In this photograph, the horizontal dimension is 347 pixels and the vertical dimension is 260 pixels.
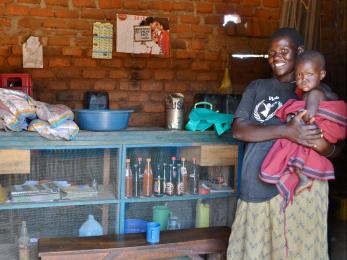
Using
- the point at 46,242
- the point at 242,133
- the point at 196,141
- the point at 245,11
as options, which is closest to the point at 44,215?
the point at 46,242

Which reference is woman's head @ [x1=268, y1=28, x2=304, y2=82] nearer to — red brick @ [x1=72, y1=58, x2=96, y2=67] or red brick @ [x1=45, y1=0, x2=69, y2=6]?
red brick @ [x1=72, y1=58, x2=96, y2=67]

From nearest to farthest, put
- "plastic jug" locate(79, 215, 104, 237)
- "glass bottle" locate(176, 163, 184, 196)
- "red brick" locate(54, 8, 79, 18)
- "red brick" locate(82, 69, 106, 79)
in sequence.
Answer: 1. "plastic jug" locate(79, 215, 104, 237)
2. "glass bottle" locate(176, 163, 184, 196)
3. "red brick" locate(54, 8, 79, 18)
4. "red brick" locate(82, 69, 106, 79)

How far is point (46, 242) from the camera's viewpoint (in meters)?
2.90

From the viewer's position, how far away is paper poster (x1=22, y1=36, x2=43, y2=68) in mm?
4051

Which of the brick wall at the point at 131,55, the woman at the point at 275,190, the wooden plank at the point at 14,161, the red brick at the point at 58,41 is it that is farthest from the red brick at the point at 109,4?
the woman at the point at 275,190

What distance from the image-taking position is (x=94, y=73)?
425 centimetres

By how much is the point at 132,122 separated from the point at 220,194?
138 centimetres

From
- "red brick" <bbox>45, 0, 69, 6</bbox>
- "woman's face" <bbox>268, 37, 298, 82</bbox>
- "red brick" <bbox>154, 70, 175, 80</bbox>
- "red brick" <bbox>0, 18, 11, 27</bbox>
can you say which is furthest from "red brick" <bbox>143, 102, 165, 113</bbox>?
"woman's face" <bbox>268, 37, 298, 82</bbox>

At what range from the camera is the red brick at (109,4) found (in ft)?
13.8

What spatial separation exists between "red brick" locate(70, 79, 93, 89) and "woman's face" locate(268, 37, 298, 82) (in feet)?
6.79

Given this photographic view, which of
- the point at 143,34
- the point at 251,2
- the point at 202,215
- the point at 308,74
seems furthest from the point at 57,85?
the point at 308,74

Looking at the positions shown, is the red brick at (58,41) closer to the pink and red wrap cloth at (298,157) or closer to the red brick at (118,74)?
the red brick at (118,74)

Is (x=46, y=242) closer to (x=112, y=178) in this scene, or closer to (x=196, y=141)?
(x=112, y=178)

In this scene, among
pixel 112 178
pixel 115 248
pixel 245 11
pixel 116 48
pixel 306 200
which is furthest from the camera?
pixel 245 11
